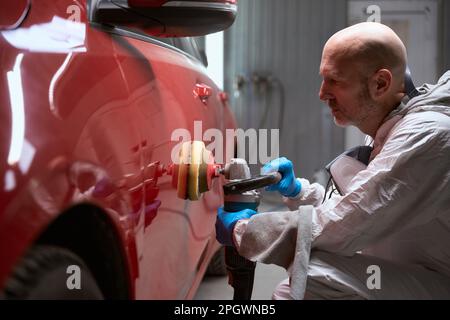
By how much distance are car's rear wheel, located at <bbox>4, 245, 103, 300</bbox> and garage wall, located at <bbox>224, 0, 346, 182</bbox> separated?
1.06 m

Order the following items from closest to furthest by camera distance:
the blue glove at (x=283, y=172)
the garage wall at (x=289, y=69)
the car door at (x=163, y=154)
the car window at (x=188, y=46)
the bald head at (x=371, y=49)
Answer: the car door at (x=163, y=154), the bald head at (x=371, y=49), the blue glove at (x=283, y=172), the car window at (x=188, y=46), the garage wall at (x=289, y=69)

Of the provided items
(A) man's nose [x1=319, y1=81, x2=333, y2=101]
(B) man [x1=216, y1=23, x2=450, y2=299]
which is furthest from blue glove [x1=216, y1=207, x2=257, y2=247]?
(A) man's nose [x1=319, y1=81, x2=333, y2=101]

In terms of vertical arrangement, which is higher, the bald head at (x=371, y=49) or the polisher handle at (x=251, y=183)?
the bald head at (x=371, y=49)

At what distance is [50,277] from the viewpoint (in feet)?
2.31

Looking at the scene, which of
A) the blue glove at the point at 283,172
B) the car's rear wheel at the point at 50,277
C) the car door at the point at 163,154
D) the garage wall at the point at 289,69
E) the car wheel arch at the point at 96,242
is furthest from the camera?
the garage wall at the point at 289,69

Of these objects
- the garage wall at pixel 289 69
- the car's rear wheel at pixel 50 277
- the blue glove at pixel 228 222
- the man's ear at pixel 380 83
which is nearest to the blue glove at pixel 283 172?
the blue glove at pixel 228 222

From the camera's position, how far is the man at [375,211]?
1.03m

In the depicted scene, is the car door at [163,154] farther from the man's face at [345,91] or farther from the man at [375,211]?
the man's face at [345,91]

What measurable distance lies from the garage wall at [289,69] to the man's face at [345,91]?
1.28 feet

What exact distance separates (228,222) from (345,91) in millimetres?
385

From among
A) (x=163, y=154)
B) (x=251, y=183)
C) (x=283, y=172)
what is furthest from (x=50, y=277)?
(x=283, y=172)

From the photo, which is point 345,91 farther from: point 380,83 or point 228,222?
point 228,222

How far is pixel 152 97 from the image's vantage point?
1.08 meters
